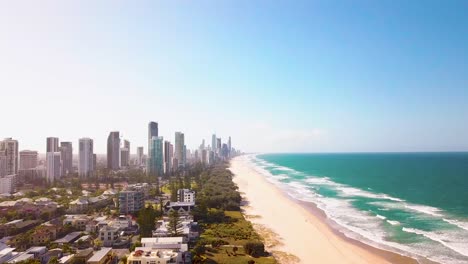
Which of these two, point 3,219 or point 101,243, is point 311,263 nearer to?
point 101,243

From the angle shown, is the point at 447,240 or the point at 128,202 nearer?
the point at 447,240

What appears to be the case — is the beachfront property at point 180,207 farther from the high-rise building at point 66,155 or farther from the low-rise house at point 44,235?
the high-rise building at point 66,155

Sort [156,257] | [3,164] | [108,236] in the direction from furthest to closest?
[3,164], [108,236], [156,257]

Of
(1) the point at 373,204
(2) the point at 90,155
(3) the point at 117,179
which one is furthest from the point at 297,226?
(2) the point at 90,155

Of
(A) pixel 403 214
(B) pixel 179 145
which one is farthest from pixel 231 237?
(B) pixel 179 145

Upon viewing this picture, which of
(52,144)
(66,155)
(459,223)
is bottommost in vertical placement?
(459,223)

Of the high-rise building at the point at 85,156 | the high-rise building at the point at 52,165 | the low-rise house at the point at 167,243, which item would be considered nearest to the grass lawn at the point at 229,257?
the low-rise house at the point at 167,243

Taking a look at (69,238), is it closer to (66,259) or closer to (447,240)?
(66,259)

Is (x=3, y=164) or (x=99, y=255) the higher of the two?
(x=3, y=164)
